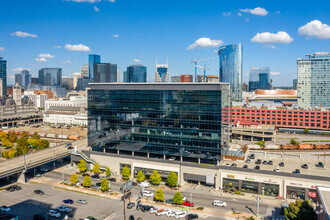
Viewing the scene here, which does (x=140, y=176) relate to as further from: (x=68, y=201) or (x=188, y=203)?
(x=68, y=201)

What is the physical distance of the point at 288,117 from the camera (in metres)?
158

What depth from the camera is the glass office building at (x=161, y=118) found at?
71.9 m

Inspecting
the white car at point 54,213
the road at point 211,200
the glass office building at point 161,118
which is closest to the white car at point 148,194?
the road at point 211,200

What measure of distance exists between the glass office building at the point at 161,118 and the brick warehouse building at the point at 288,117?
9206cm

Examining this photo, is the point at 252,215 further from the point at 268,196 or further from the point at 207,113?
the point at 207,113

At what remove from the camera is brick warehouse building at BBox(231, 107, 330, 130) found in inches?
6024

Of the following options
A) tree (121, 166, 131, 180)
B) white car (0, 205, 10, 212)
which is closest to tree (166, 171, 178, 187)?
tree (121, 166, 131, 180)

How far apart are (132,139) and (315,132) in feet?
367

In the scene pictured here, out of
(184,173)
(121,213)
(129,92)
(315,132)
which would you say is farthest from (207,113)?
(315,132)

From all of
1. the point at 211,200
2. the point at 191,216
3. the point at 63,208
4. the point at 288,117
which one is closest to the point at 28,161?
the point at 63,208

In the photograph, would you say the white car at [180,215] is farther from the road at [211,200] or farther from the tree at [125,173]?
the tree at [125,173]

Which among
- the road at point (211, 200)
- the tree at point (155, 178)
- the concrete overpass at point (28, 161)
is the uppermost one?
the concrete overpass at point (28, 161)

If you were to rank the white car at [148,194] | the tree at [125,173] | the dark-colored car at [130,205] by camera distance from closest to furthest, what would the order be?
the dark-colored car at [130,205]
the white car at [148,194]
the tree at [125,173]

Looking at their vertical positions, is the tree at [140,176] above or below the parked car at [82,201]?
above
